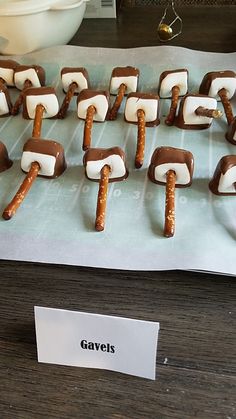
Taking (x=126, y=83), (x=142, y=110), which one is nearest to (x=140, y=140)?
(x=142, y=110)

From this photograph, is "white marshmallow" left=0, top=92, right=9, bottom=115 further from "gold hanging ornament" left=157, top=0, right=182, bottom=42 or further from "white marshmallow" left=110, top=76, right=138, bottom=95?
"gold hanging ornament" left=157, top=0, right=182, bottom=42

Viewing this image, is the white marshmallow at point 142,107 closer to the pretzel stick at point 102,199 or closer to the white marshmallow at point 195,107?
the white marshmallow at point 195,107

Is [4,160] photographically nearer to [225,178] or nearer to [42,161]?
[42,161]

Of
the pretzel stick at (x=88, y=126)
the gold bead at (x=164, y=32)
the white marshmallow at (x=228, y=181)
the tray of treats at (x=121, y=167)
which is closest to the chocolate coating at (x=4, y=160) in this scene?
the tray of treats at (x=121, y=167)

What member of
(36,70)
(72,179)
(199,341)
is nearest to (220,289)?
(199,341)

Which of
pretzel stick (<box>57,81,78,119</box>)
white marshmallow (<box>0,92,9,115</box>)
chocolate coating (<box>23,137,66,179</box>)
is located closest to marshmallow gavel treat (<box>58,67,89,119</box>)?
pretzel stick (<box>57,81,78,119</box>)

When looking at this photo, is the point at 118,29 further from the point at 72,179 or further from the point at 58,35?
the point at 72,179
